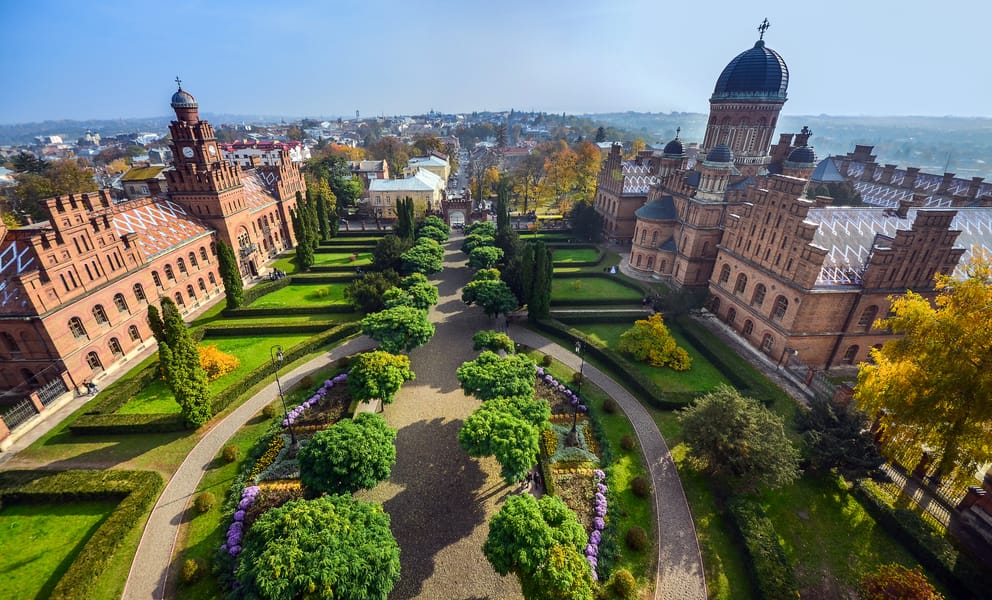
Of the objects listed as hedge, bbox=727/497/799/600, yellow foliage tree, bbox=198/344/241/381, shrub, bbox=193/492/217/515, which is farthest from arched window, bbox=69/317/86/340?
hedge, bbox=727/497/799/600

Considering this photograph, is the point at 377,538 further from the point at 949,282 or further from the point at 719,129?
the point at 719,129

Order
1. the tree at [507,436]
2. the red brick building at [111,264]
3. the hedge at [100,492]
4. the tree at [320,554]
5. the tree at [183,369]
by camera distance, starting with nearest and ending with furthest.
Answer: the tree at [320,554] → the hedge at [100,492] → the tree at [507,436] → the tree at [183,369] → the red brick building at [111,264]

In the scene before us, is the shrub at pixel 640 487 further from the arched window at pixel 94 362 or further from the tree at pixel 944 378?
the arched window at pixel 94 362

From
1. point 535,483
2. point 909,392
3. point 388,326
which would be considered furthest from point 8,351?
point 909,392

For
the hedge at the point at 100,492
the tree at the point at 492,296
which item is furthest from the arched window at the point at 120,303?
the tree at the point at 492,296

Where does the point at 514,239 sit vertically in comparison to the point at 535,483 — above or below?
above

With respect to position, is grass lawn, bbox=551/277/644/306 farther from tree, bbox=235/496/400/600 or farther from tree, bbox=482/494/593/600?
tree, bbox=235/496/400/600

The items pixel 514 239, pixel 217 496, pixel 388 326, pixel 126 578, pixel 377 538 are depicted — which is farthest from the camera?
pixel 514 239
